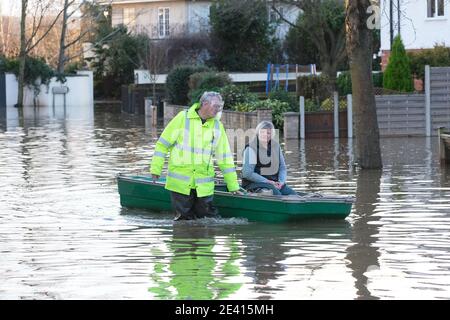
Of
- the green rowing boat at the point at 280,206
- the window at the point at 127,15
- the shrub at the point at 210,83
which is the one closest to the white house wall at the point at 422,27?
the shrub at the point at 210,83

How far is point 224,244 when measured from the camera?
1288 cm

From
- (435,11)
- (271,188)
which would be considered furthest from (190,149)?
(435,11)

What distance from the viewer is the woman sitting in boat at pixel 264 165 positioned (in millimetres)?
14805

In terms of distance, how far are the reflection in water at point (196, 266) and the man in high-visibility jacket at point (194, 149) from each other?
0.48m

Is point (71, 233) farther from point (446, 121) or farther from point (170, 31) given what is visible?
point (170, 31)

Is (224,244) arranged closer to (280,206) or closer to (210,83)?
(280,206)

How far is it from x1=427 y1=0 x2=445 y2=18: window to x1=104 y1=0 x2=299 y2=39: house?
2328cm

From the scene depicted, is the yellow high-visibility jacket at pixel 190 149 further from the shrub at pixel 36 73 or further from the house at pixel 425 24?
the shrub at pixel 36 73

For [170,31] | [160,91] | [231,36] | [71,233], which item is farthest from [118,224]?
[170,31]

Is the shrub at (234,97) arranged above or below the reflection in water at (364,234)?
above

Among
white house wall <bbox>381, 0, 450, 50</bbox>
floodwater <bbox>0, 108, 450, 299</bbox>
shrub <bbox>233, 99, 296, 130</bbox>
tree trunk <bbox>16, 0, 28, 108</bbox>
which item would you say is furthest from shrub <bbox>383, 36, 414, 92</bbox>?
tree trunk <bbox>16, 0, 28, 108</bbox>

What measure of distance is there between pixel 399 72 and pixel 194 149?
17717 mm
